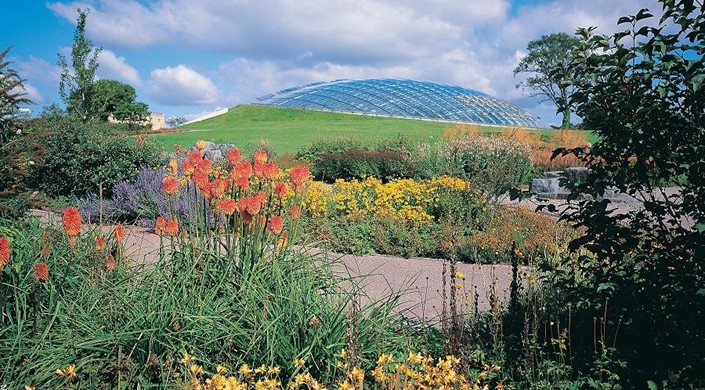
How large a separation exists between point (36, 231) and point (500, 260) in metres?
5.19

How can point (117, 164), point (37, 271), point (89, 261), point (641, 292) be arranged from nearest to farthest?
point (37, 271)
point (641, 292)
point (89, 261)
point (117, 164)

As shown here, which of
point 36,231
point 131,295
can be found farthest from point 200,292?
point 36,231

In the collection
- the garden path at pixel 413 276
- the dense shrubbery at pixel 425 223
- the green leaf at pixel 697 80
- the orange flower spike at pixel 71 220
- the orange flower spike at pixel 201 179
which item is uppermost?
the green leaf at pixel 697 80

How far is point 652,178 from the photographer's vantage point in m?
3.74

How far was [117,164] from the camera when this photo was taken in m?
12.6

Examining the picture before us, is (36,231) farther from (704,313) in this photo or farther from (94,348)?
(704,313)

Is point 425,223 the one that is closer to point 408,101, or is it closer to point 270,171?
point 270,171

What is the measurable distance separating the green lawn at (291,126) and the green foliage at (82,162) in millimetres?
17352

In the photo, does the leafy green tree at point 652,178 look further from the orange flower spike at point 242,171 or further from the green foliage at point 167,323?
the orange flower spike at point 242,171

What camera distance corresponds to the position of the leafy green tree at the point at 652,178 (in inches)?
135

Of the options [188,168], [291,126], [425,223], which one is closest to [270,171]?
[188,168]

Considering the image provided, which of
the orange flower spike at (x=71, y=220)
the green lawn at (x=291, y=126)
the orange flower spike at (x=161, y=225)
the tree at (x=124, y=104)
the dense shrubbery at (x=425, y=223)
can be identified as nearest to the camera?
the orange flower spike at (x=71, y=220)

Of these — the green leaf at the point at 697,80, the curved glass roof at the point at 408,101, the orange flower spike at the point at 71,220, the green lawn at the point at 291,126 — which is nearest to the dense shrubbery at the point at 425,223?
the green leaf at the point at 697,80

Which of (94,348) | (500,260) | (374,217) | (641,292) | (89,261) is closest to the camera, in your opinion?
(94,348)
